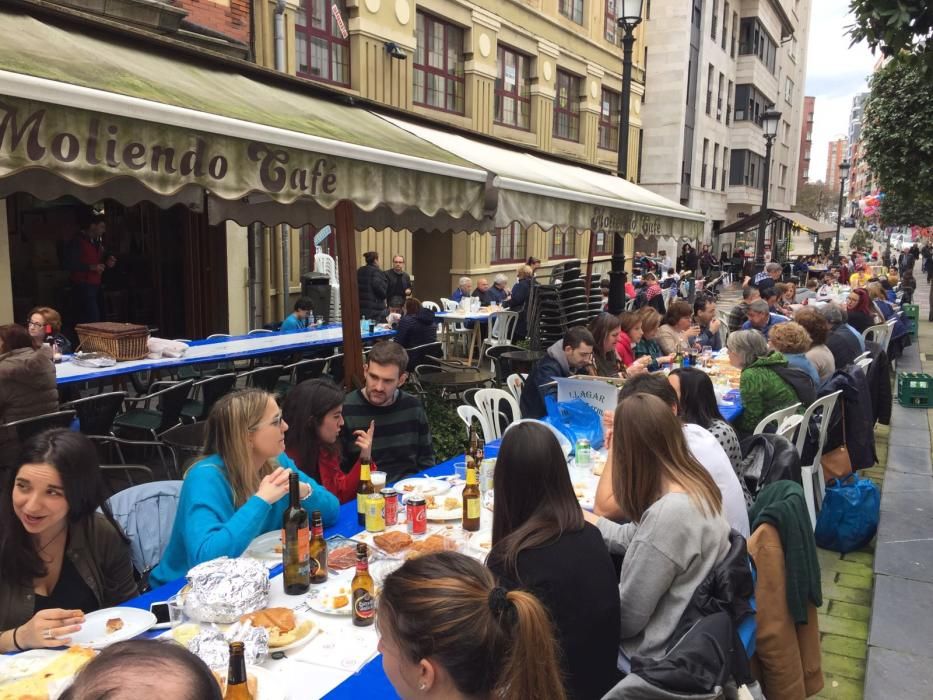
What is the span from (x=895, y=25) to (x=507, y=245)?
17568 millimetres

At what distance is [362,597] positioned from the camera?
2533 mm

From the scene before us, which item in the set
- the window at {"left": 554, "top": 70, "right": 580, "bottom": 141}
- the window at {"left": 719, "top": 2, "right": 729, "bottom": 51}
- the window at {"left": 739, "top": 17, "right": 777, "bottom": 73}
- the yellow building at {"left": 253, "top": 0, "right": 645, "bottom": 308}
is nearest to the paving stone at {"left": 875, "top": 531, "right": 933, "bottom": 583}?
the yellow building at {"left": 253, "top": 0, "right": 645, "bottom": 308}

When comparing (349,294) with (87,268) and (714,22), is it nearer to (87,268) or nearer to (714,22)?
(87,268)

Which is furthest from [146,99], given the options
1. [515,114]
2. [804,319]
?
[515,114]

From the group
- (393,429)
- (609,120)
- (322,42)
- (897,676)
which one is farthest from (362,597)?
(609,120)

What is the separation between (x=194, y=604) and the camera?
98.9 inches

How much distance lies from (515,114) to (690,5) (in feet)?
54.1

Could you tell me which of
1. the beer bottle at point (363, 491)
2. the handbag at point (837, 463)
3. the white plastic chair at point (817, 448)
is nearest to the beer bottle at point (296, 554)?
the beer bottle at point (363, 491)

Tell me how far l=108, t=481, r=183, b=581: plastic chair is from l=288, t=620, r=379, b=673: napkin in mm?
1247

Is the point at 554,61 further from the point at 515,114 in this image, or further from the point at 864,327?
the point at 864,327

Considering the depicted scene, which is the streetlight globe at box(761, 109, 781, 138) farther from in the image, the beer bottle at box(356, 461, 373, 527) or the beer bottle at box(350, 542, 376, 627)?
the beer bottle at box(350, 542, 376, 627)

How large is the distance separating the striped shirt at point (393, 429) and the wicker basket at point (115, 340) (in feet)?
13.0

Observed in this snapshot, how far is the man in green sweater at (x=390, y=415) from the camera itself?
14.9ft

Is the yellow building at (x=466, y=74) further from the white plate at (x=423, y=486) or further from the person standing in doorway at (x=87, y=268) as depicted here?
the white plate at (x=423, y=486)
